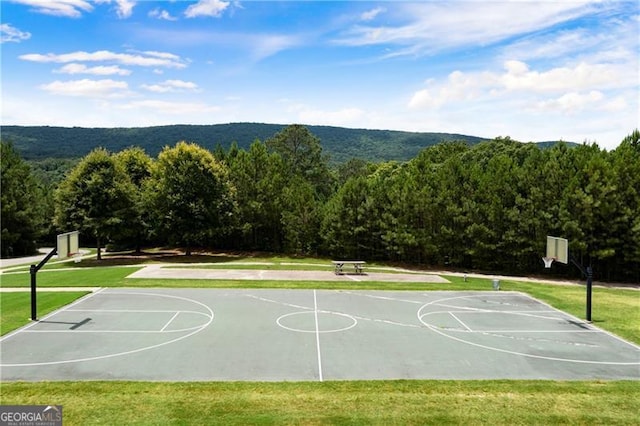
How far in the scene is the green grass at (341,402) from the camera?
11.0 m

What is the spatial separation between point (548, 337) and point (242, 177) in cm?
3274

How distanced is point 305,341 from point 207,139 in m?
150

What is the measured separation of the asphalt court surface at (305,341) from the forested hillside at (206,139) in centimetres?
12206

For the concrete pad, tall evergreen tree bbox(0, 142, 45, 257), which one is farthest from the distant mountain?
the concrete pad

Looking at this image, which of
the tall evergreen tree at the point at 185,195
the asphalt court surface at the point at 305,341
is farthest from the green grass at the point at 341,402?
the tall evergreen tree at the point at 185,195

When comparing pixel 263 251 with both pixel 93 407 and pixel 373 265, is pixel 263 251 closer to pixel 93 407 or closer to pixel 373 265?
pixel 373 265

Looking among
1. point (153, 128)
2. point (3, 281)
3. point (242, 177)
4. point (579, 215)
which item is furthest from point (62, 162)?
point (579, 215)

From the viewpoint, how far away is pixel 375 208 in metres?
39.3

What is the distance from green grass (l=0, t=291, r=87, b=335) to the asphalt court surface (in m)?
0.71

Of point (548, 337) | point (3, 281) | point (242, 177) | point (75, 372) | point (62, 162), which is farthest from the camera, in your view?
point (62, 162)

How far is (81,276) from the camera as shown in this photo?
93.0ft

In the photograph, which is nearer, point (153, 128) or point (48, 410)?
point (48, 410)

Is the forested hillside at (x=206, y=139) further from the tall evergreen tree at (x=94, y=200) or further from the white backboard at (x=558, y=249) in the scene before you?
the white backboard at (x=558, y=249)

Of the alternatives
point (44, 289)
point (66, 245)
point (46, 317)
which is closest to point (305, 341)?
point (46, 317)
